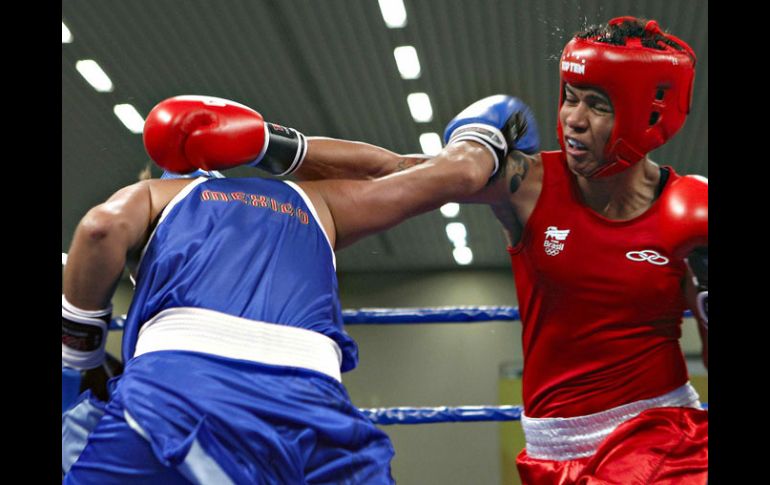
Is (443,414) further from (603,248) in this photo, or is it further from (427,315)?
(603,248)

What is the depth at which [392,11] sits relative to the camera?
11.7 feet

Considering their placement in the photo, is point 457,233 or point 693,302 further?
point 457,233

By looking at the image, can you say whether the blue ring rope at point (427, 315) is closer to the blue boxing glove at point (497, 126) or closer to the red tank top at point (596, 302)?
the red tank top at point (596, 302)

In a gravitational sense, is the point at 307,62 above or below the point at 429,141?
above

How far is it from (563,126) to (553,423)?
61 cm

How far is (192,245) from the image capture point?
4.59ft

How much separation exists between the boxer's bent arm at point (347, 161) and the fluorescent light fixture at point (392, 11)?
1.93 metres

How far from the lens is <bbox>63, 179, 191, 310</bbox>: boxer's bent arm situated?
53.8 inches

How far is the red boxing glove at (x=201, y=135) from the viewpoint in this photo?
5.00 feet

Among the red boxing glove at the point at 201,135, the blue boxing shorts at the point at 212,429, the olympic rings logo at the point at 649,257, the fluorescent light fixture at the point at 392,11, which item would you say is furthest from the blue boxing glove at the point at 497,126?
the fluorescent light fixture at the point at 392,11

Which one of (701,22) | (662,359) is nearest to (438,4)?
(701,22)

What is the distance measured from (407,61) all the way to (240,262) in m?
2.65

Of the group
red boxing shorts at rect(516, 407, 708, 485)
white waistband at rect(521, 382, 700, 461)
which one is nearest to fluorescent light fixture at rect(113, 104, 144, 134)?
white waistband at rect(521, 382, 700, 461)

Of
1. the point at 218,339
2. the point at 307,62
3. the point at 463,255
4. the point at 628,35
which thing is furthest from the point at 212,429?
the point at 463,255
